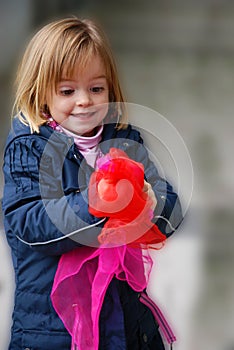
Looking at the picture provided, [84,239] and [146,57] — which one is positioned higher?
[146,57]

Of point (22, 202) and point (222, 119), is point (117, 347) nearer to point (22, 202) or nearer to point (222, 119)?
point (22, 202)

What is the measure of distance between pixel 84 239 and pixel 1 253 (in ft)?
1.65

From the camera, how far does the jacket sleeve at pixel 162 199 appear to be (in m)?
0.92

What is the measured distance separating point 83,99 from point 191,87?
178 cm

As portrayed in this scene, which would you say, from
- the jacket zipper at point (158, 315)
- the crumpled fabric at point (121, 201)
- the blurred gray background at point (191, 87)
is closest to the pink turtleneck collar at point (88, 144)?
the crumpled fabric at point (121, 201)

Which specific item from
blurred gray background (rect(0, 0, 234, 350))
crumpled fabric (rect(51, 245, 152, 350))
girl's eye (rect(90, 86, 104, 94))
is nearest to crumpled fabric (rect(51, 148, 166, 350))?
crumpled fabric (rect(51, 245, 152, 350))

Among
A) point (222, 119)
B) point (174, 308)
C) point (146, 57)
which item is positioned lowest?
point (174, 308)

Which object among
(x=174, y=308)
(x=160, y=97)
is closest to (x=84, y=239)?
(x=174, y=308)

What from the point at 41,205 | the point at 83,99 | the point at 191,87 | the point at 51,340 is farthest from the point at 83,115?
the point at 191,87

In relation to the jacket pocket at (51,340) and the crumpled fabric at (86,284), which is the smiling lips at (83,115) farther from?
the jacket pocket at (51,340)

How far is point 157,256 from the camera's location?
1.78 metres

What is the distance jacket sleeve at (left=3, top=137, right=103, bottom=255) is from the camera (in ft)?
2.85

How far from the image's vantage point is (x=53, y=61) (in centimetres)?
96

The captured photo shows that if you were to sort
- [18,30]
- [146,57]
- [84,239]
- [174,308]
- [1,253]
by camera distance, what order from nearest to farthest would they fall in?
[84,239] < [1,253] < [174,308] < [18,30] < [146,57]
